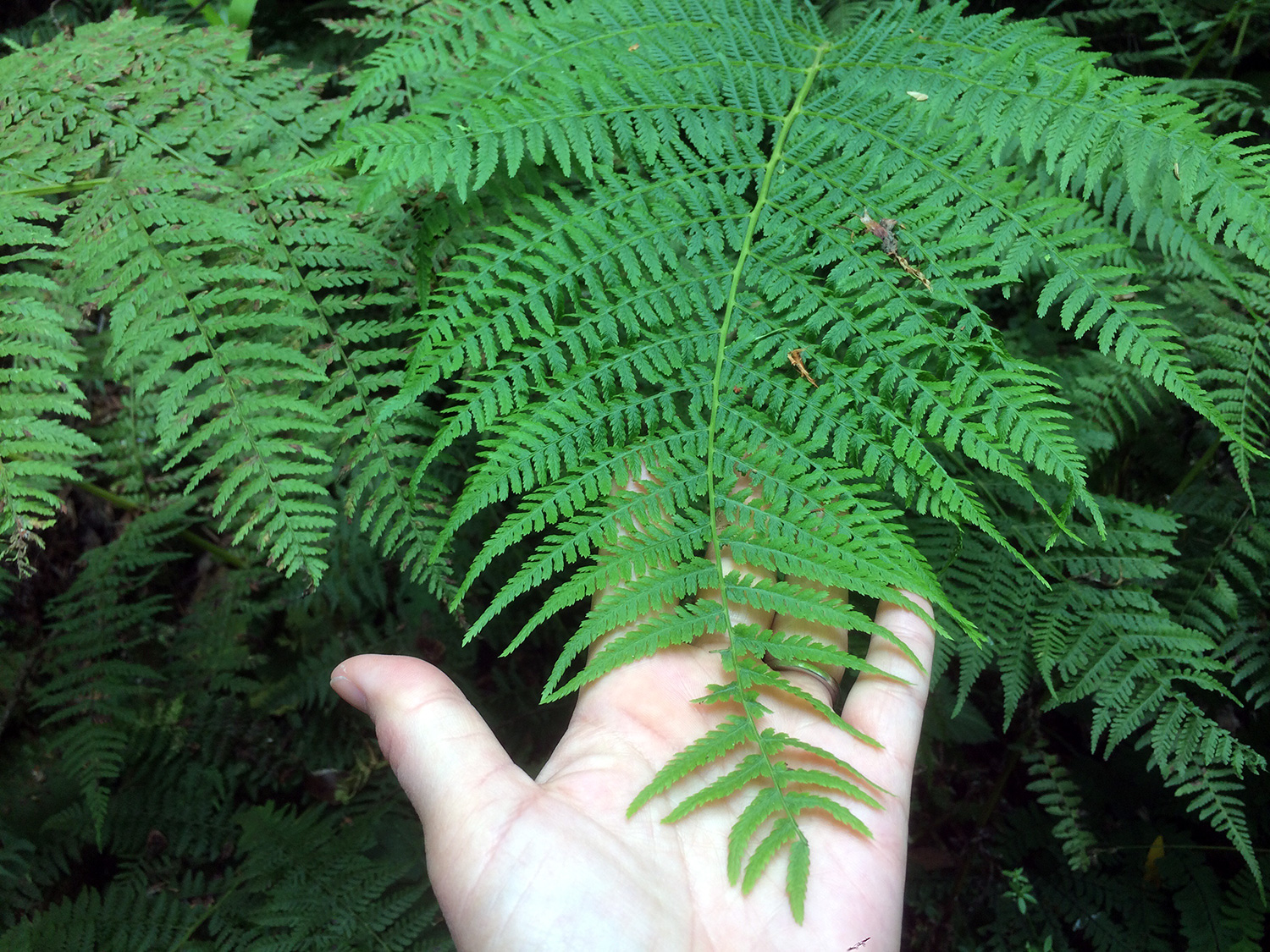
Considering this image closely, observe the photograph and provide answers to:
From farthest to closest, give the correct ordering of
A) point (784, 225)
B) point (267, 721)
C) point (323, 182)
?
point (267, 721) < point (323, 182) < point (784, 225)

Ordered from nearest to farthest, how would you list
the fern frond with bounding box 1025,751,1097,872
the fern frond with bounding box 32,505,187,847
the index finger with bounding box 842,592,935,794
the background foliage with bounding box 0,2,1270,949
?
the index finger with bounding box 842,592,935,794 → the background foliage with bounding box 0,2,1270,949 → the fern frond with bounding box 1025,751,1097,872 → the fern frond with bounding box 32,505,187,847

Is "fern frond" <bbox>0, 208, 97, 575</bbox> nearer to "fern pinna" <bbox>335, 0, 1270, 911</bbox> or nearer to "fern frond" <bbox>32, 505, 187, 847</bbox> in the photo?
"fern pinna" <bbox>335, 0, 1270, 911</bbox>

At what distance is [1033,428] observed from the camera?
1381 millimetres

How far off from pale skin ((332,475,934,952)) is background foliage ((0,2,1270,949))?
12.6 inches

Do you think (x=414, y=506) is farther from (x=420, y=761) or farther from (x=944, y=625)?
(x=944, y=625)

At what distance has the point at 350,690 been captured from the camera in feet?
5.28

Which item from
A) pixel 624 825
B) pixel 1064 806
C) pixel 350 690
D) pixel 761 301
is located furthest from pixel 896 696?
pixel 1064 806

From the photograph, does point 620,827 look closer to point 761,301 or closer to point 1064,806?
point 761,301

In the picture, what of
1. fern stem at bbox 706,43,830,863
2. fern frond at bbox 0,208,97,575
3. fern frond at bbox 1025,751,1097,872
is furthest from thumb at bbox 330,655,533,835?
fern frond at bbox 1025,751,1097,872

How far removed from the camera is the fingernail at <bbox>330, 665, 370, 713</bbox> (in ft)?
5.23

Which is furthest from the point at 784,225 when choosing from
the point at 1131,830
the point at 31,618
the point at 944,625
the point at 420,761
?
the point at 31,618

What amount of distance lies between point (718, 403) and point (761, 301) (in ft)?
0.83

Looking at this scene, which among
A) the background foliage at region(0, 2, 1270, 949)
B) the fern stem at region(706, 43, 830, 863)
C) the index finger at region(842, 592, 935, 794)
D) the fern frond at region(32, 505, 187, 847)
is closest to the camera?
the fern stem at region(706, 43, 830, 863)

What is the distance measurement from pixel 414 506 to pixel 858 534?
905 mm
